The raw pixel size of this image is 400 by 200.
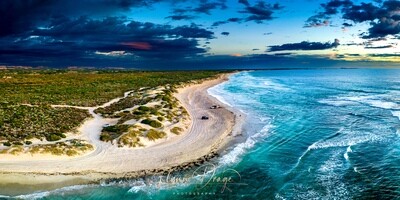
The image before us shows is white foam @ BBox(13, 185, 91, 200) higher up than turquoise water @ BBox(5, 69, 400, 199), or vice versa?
white foam @ BBox(13, 185, 91, 200)

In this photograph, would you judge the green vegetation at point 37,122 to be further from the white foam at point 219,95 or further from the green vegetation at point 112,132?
the white foam at point 219,95

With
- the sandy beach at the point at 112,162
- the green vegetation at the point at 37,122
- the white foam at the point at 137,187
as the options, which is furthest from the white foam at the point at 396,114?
the green vegetation at the point at 37,122

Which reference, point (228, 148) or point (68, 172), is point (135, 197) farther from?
point (228, 148)

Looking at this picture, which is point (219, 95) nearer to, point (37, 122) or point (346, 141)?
Answer: point (37, 122)

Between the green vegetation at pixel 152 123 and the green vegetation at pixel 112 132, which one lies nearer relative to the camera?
the green vegetation at pixel 112 132

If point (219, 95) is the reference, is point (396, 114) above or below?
below

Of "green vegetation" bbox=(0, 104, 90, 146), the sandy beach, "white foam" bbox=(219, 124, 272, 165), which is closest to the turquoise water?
"white foam" bbox=(219, 124, 272, 165)

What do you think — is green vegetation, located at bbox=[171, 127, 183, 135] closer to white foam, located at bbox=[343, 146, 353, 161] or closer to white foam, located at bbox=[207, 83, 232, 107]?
white foam, located at bbox=[343, 146, 353, 161]

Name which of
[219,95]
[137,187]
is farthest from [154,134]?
[219,95]

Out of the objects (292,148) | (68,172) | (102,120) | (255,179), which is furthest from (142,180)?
(102,120)
